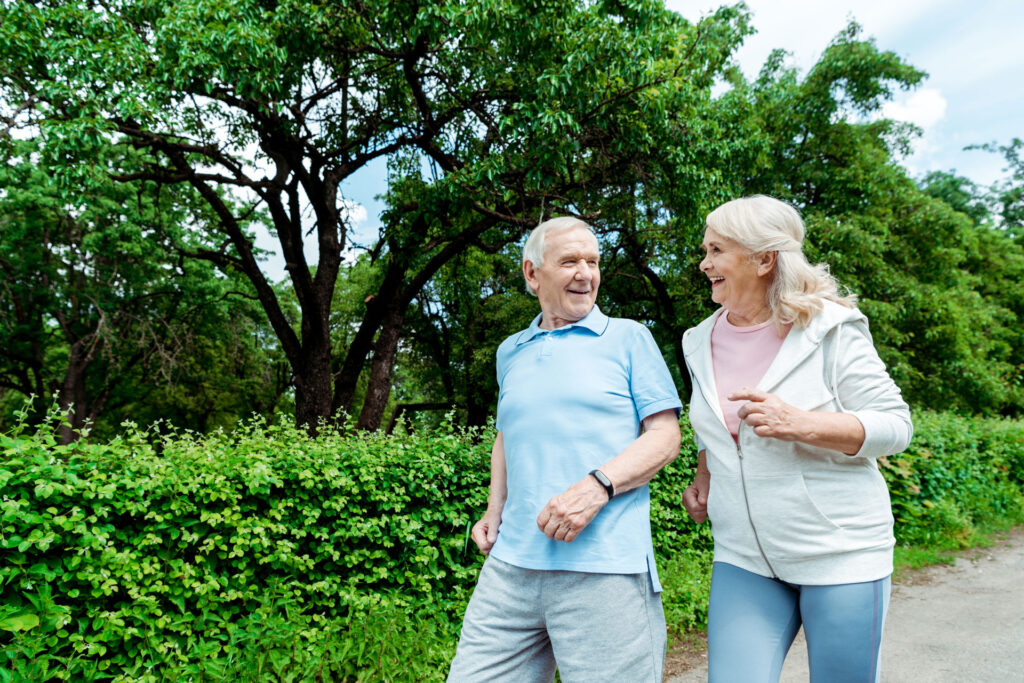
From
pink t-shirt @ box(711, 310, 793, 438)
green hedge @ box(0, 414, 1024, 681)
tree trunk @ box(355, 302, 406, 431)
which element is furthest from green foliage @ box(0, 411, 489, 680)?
tree trunk @ box(355, 302, 406, 431)

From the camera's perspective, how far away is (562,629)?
1.82 meters

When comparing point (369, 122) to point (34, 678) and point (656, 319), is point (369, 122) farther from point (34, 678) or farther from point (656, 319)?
point (34, 678)

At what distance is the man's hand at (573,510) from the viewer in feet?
5.66

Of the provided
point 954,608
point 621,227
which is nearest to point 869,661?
point 954,608

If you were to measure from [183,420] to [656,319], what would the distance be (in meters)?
16.0

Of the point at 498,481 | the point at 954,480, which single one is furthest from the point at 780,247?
the point at 954,480

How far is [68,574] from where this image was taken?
3.09 m

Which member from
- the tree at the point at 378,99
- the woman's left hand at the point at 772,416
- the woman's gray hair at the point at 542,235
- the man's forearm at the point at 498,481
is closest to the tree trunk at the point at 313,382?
the tree at the point at 378,99

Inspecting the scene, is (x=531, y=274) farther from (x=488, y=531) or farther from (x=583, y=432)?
(x=488, y=531)

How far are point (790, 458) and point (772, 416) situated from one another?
0.53 feet

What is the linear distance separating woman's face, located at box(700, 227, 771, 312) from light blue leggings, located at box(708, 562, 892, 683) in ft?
2.53

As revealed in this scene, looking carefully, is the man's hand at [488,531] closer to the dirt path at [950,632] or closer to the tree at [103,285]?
the dirt path at [950,632]

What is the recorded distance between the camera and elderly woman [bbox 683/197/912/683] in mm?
1648

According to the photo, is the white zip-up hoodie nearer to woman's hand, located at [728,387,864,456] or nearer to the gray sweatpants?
woman's hand, located at [728,387,864,456]
